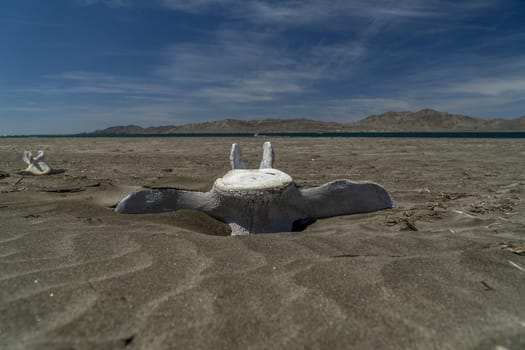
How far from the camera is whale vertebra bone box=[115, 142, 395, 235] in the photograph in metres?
3.11

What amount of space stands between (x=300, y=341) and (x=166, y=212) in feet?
8.37

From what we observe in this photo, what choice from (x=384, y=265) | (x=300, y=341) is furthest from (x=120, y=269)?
(x=384, y=265)

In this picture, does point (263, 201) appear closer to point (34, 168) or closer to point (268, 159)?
point (268, 159)

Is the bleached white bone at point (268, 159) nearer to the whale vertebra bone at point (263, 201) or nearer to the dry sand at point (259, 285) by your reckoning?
the whale vertebra bone at point (263, 201)

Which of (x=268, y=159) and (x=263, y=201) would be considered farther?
(x=268, y=159)

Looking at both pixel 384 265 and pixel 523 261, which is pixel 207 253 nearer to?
pixel 384 265

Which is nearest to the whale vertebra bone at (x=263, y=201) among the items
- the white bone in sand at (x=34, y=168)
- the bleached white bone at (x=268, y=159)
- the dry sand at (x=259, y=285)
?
the dry sand at (x=259, y=285)

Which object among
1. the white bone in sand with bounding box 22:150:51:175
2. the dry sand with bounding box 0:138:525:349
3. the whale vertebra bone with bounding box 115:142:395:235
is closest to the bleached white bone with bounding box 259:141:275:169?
the whale vertebra bone with bounding box 115:142:395:235

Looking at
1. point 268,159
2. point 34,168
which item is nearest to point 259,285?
point 268,159

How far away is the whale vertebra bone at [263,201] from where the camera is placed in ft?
10.2

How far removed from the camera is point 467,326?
142cm

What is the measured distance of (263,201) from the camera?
10.1 ft

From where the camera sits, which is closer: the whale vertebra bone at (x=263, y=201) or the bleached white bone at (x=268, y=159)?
the whale vertebra bone at (x=263, y=201)

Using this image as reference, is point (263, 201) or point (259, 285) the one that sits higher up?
point (263, 201)
